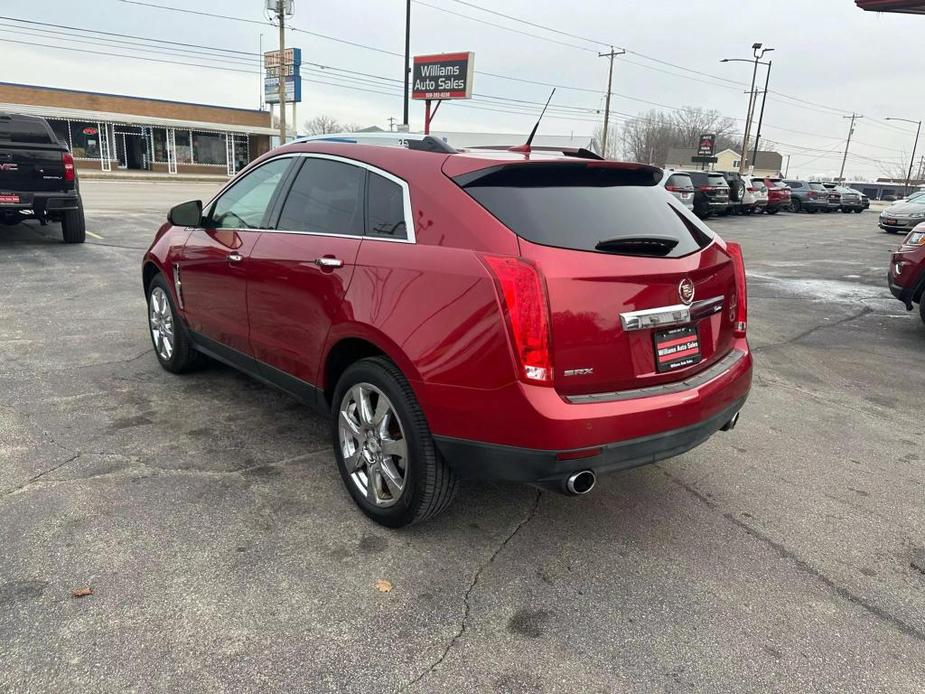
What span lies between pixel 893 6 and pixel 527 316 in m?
12.1

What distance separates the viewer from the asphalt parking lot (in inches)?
91.7

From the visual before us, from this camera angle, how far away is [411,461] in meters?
2.89

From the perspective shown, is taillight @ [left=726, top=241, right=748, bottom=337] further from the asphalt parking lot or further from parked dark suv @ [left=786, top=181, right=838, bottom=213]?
parked dark suv @ [left=786, top=181, right=838, bottom=213]

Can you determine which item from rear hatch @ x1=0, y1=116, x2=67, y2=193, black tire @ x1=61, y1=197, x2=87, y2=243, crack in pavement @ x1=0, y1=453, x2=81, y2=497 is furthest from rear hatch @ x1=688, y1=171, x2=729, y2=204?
crack in pavement @ x1=0, y1=453, x2=81, y2=497

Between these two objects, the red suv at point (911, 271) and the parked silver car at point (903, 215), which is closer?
the red suv at point (911, 271)

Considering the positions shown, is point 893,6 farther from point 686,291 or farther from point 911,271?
point 686,291

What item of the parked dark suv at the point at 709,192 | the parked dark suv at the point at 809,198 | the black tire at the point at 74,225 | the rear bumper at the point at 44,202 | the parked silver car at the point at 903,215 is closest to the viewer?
the rear bumper at the point at 44,202

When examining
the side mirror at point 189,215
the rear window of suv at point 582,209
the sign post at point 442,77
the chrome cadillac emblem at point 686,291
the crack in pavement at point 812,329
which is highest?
the sign post at point 442,77

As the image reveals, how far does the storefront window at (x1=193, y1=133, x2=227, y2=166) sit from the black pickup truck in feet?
130

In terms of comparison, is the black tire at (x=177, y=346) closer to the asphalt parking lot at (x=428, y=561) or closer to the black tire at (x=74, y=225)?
the asphalt parking lot at (x=428, y=561)

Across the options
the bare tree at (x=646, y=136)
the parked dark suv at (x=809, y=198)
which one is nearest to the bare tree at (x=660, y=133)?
the bare tree at (x=646, y=136)

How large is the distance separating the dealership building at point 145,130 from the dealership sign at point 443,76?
21.8 metres

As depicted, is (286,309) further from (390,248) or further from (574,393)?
(574,393)

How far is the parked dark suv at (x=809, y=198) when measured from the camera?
3491 cm
